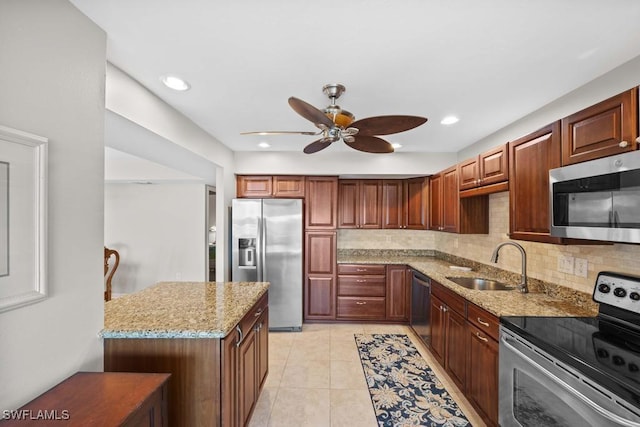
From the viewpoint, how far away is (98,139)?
138cm

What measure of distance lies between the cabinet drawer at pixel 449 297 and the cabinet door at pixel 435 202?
1.00 meters

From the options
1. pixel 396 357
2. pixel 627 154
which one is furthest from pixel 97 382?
pixel 396 357

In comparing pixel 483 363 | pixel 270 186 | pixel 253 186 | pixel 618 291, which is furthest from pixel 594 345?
pixel 253 186

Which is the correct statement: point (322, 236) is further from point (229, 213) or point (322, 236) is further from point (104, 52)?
point (104, 52)

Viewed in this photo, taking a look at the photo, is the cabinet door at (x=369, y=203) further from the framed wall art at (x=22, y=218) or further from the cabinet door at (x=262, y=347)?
the framed wall art at (x=22, y=218)

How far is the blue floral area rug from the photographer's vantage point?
6.91 feet

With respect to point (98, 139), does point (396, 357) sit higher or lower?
lower

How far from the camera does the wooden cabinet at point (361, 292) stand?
13.0ft

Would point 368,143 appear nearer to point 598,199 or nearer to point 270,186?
point 598,199

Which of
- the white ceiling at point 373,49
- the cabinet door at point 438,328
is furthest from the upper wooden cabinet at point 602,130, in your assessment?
the cabinet door at point 438,328

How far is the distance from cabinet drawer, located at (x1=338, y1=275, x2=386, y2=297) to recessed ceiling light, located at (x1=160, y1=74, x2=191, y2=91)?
298cm

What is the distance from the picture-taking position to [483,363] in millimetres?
1942

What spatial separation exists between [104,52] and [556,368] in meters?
2.68

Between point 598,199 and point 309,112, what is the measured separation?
1571mm
